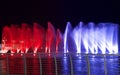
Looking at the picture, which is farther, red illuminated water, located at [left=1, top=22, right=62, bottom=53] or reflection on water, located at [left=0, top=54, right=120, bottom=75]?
red illuminated water, located at [left=1, top=22, right=62, bottom=53]

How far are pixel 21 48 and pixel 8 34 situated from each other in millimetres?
2345

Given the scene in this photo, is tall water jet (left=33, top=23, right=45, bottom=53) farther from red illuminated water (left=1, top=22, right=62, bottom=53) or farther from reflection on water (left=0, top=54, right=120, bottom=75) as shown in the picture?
reflection on water (left=0, top=54, right=120, bottom=75)

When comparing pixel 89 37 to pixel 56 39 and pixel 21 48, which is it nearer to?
pixel 56 39

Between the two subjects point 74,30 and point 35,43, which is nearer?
point 35,43

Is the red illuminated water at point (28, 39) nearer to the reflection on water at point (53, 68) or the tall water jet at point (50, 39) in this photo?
the tall water jet at point (50, 39)

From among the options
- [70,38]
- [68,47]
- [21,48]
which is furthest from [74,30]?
[21,48]

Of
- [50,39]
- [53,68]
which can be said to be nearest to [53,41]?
[50,39]

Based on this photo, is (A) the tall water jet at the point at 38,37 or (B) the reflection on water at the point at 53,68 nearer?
(B) the reflection on water at the point at 53,68

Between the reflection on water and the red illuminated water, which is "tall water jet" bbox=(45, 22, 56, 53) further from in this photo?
the reflection on water

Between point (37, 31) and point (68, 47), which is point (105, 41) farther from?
point (37, 31)

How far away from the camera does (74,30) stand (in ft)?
134

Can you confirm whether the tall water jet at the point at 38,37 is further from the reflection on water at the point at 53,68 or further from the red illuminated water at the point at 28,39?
the reflection on water at the point at 53,68

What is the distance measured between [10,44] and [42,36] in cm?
370

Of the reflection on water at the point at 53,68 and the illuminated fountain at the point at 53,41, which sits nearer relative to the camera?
the reflection on water at the point at 53,68
